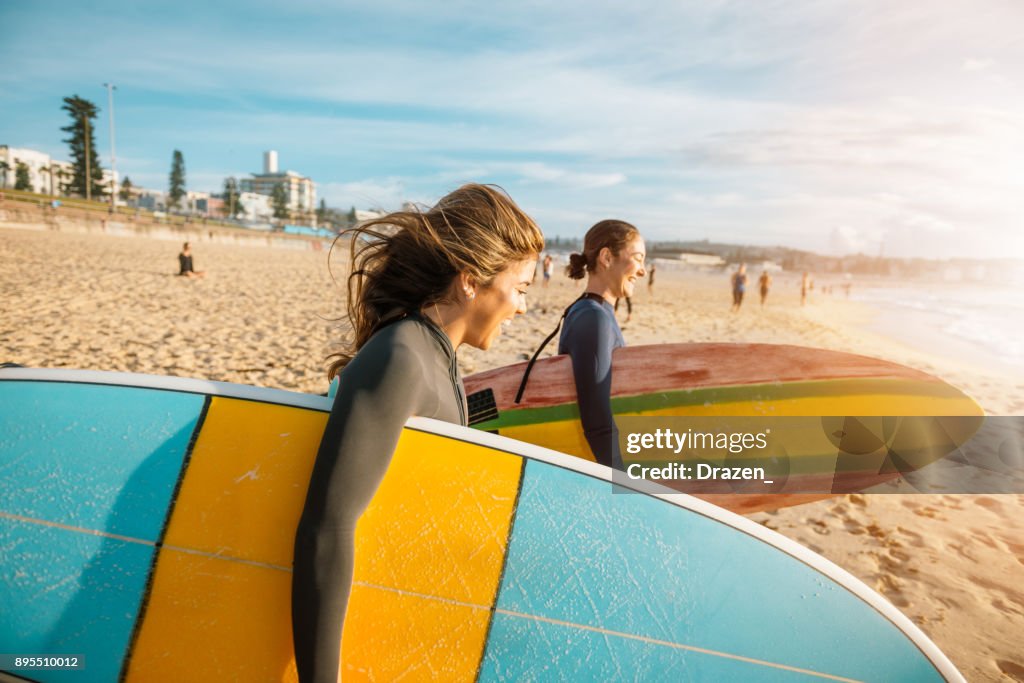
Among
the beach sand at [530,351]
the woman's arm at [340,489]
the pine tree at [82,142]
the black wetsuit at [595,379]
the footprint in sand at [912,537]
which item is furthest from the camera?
the pine tree at [82,142]

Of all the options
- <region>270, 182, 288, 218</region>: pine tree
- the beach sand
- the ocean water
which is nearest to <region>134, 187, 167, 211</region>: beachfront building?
<region>270, 182, 288, 218</region>: pine tree

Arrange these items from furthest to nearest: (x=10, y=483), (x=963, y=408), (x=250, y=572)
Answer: (x=963, y=408)
(x=10, y=483)
(x=250, y=572)

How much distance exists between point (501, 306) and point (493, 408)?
127 centimetres

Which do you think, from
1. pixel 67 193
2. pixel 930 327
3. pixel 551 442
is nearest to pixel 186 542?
pixel 551 442

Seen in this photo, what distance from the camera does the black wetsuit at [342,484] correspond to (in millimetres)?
993

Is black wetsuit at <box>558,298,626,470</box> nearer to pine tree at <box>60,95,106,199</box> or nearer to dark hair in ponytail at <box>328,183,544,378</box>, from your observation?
dark hair in ponytail at <box>328,183,544,378</box>

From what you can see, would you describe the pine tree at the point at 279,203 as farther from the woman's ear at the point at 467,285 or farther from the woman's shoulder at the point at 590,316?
the woman's ear at the point at 467,285

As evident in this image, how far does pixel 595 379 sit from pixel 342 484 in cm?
138

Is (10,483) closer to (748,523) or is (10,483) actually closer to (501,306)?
(501,306)

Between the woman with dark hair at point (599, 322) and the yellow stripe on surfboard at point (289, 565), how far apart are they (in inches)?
38.0

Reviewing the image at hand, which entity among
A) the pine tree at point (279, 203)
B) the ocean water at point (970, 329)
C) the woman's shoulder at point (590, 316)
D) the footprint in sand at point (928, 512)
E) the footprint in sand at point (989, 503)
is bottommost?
the footprint in sand at point (928, 512)

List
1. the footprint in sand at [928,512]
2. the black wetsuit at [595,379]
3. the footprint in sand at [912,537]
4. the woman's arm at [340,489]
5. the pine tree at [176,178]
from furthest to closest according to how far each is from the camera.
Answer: the pine tree at [176,178]
the footprint in sand at [928,512]
the footprint in sand at [912,537]
the black wetsuit at [595,379]
the woman's arm at [340,489]

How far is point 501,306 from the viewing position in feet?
4.72

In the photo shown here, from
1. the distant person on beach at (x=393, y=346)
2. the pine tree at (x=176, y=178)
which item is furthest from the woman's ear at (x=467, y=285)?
the pine tree at (x=176, y=178)
